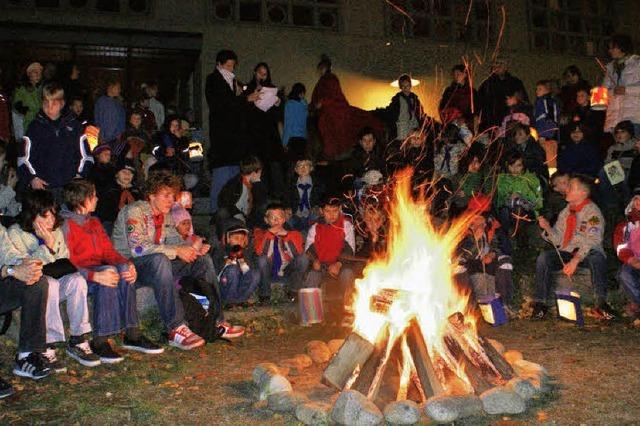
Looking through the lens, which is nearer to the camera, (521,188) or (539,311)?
(539,311)

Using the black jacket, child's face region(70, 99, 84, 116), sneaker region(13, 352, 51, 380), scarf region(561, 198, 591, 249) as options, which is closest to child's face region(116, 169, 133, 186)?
the black jacket

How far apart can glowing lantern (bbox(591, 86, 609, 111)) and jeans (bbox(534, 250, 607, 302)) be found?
4.65 metres

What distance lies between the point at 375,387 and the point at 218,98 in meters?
6.16

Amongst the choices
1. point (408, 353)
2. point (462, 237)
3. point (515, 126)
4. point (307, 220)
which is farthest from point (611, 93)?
point (408, 353)

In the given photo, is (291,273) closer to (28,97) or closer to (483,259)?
(483,259)

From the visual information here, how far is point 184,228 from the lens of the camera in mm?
7805

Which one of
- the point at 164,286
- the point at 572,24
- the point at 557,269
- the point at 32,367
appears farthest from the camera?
the point at 572,24

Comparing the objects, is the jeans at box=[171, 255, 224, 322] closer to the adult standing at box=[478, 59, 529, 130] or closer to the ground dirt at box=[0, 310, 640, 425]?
the ground dirt at box=[0, 310, 640, 425]

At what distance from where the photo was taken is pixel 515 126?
12125 mm

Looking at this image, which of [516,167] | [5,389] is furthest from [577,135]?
[5,389]

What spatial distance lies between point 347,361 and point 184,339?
2.30m

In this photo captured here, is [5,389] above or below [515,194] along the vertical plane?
below

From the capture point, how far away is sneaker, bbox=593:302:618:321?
8.27 metres

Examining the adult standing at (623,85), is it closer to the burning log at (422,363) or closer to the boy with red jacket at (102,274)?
the burning log at (422,363)
